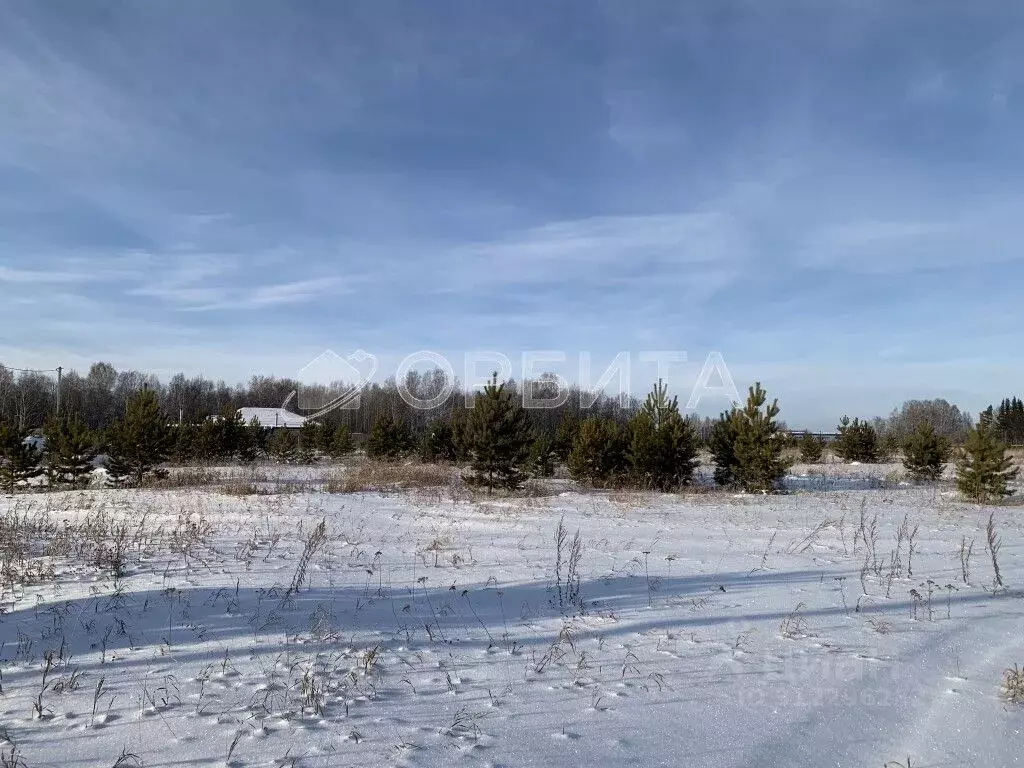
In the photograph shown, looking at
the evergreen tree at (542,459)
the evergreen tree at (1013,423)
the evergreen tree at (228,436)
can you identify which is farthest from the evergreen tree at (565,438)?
the evergreen tree at (1013,423)

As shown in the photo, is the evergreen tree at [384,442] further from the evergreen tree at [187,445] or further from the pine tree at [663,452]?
the pine tree at [663,452]

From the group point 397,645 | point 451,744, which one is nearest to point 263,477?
point 397,645

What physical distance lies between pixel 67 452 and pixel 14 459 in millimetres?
2355

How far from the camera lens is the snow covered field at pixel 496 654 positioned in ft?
10.5

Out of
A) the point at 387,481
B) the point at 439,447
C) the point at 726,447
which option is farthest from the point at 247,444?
the point at 726,447

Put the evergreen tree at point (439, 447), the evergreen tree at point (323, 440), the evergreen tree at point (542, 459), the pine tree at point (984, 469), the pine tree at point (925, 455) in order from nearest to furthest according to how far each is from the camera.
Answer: the pine tree at point (984, 469) < the evergreen tree at point (542, 459) < the pine tree at point (925, 455) < the evergreen tree at point (439, 447) < the evergreen tree at point (323, 440)

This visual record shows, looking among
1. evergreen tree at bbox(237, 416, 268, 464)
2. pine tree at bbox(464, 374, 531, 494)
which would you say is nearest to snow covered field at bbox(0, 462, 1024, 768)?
pine tree at bbox(464, 374, 531, 494)

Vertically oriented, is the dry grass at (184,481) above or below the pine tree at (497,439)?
below

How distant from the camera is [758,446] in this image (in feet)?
72.1

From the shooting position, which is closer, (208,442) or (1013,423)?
(208,442)

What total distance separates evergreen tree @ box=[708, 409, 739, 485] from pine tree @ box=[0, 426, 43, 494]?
993 inches

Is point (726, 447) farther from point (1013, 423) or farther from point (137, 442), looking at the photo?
point (1013, 423)

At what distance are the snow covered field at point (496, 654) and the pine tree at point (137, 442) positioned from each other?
14772mm

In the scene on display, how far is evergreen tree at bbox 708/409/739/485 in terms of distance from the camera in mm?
22936
